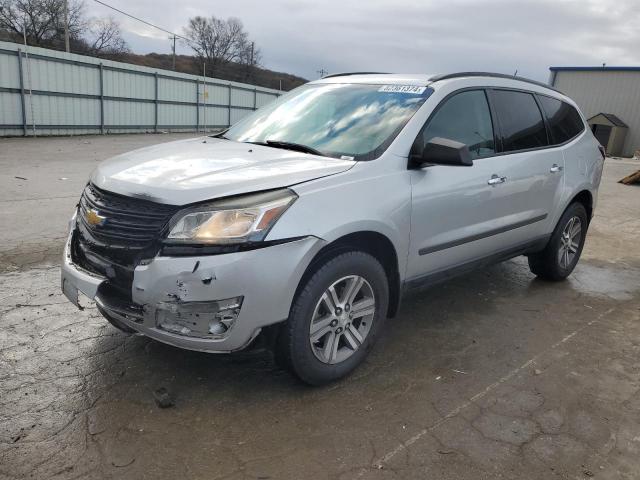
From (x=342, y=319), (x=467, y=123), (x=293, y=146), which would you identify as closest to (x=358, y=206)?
(x=342, y=319)

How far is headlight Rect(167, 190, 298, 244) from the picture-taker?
254 centimetres

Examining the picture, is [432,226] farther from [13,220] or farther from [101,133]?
[101,133]

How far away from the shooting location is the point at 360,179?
301 cm

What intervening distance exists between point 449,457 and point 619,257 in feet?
17.3

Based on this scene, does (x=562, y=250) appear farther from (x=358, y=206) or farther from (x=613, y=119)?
(x=613, y=119)

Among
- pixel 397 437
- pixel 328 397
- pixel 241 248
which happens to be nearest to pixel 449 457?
pixel 397 437

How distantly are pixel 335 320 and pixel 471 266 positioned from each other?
1.49m

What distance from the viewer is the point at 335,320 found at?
2990mm

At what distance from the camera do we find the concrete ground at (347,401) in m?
2.43

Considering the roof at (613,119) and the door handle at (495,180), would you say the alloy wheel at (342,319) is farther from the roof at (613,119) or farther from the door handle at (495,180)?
the roof at (613,119)

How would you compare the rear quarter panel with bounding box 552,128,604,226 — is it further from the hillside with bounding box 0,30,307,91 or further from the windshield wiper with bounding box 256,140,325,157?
the hillside with bounding box 0,30,307,91

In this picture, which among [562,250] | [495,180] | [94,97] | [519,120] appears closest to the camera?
[495,180]

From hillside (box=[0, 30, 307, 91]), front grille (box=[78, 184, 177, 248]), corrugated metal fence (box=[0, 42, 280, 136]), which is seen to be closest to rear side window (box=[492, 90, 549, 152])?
front grille (box=[78, 184, 177, 248])

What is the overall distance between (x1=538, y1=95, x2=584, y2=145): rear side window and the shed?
35.1 m
